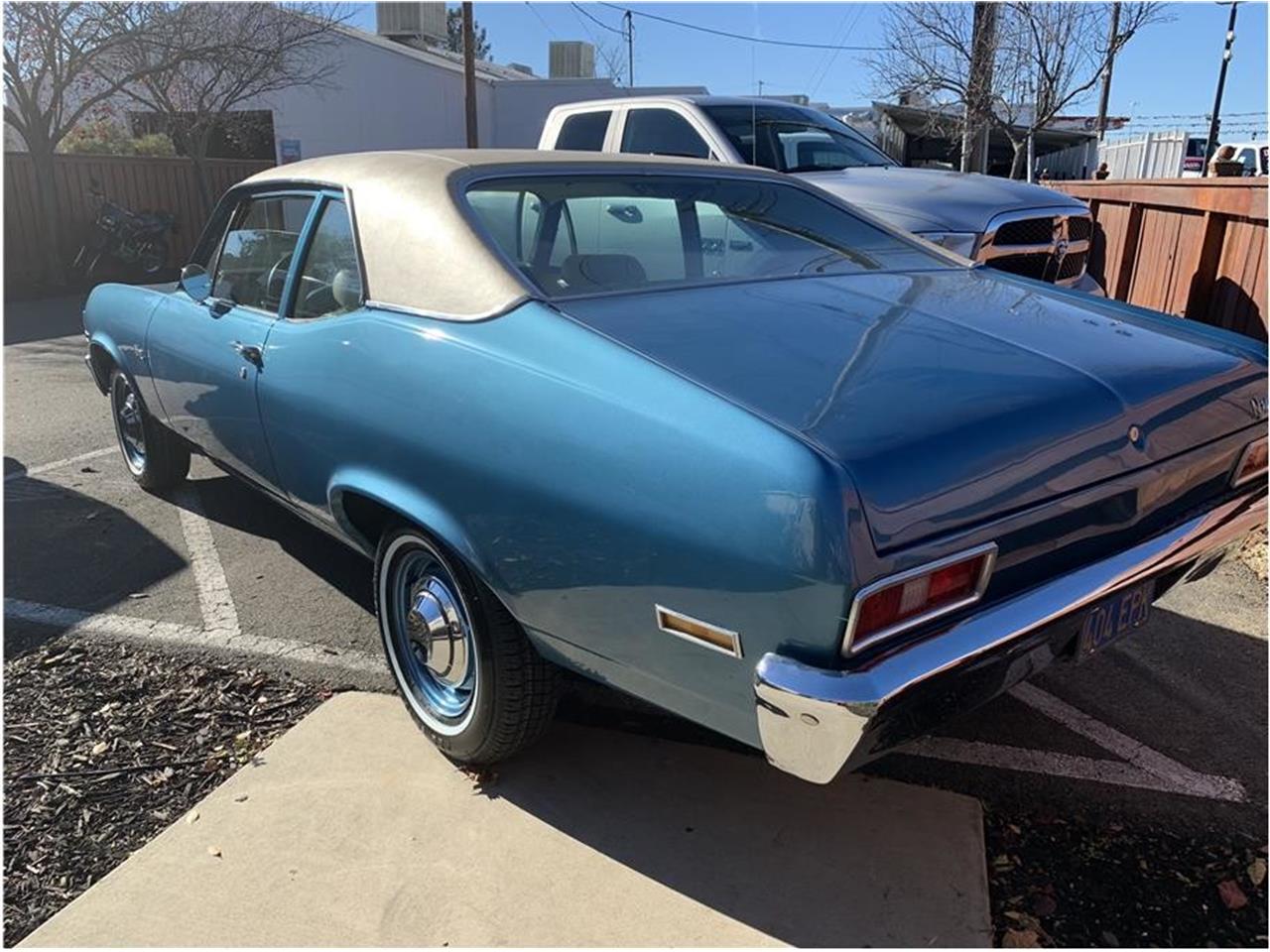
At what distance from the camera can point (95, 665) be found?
340 centimetres

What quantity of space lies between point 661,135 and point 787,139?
869mm

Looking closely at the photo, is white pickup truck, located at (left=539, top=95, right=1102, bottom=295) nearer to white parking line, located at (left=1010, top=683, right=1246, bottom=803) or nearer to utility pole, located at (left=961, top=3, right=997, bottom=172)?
white parking line, located at (left=1010, top=683, right=1246, bottom=803)

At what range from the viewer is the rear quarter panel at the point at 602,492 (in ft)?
5.84

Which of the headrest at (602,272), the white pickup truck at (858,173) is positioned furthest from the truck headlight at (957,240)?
the headrest at (602,272)

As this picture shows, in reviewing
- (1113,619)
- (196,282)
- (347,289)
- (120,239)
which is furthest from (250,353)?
(120,239)

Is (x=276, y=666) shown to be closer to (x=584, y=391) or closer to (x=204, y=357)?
(x=204, y=357)

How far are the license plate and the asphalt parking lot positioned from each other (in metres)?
0.22

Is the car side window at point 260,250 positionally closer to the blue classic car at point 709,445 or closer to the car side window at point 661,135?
the blue classic car at point 709,445

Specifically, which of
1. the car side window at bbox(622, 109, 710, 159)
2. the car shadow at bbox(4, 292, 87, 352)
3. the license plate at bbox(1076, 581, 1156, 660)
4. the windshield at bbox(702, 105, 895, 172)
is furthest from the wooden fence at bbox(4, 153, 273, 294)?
the license plate at bbox(1076, 581, 1156, 660)

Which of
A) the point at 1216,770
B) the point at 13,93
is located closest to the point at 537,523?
the point at 1216,770

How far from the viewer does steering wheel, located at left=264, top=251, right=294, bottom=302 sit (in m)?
3.33

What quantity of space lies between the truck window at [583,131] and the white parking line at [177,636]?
15.4 ft

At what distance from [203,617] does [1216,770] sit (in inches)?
137

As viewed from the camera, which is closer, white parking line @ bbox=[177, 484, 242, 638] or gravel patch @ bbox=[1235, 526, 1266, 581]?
white parking line @ bbox=[177, 484, 242, 638]
